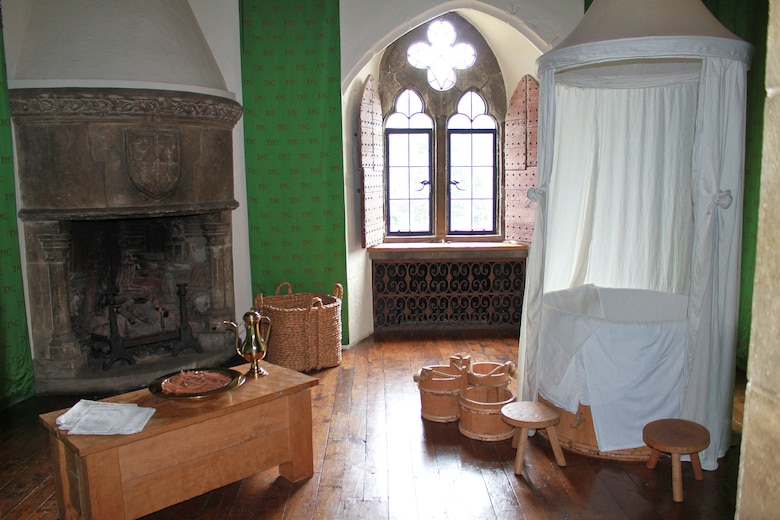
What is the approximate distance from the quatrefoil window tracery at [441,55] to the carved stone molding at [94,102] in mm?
2882

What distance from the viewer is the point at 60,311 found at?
16.0 feet

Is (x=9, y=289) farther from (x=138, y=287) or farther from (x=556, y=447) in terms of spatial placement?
(x=556, y=447)

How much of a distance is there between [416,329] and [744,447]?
5771mm

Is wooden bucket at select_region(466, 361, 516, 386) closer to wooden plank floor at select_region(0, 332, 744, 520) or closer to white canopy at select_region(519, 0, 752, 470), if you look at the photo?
white canopy at select_region(519, 0, 752, 470)

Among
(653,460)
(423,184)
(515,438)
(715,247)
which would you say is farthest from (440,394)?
(423,184)

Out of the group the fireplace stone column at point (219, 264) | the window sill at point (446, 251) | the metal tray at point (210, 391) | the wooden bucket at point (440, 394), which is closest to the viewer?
the metal tray at point (210, 391)

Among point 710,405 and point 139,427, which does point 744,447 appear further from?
point 710,405

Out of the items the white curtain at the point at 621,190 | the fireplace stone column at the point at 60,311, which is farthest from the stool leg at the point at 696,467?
the fireplace stone column at the point at 60,311

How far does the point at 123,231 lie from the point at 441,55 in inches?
142

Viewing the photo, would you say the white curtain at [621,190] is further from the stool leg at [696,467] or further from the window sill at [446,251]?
the window sill at [446,251]

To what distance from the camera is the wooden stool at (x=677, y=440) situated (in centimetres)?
321

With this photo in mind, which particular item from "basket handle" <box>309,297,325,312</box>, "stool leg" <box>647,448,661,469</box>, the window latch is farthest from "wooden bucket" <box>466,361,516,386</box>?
the window latch

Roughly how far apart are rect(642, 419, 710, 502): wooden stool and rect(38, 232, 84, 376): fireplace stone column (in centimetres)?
393

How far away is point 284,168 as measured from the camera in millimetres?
5875
